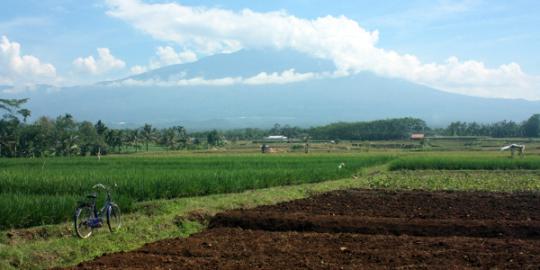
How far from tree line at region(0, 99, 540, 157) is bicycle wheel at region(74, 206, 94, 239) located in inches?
1419

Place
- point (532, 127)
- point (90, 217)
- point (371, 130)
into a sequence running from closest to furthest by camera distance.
A: point (90, 217), point (532, 127), point (371, 130)

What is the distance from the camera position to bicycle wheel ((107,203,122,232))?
34.8 ft

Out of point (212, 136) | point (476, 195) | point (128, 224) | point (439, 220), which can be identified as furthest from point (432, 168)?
point (212, 136)

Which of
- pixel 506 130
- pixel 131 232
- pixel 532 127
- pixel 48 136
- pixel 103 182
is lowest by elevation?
pixel 131 232

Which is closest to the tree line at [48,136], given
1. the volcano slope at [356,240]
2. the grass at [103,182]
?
the grass at [103,182]

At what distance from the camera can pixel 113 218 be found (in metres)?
10.9

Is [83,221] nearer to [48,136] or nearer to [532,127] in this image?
[48,136]

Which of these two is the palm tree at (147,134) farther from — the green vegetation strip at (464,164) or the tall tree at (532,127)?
the tall tree at (532,127)

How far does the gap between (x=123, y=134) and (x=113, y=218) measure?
6044 centimetres

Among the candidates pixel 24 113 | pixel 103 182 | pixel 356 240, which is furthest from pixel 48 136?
pixel 356 240

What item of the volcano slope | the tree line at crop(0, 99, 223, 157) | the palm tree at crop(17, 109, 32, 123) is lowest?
the volcano slope

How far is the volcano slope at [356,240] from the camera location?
827cm

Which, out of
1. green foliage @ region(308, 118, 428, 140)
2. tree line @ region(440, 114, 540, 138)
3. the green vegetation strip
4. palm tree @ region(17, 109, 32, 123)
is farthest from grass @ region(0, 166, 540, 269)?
tree line @ region(440, 114, 540, 138)

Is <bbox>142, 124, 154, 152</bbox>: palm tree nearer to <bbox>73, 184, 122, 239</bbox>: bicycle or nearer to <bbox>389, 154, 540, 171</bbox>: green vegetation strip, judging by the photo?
<bbox>389, 154, 540, 171</bbox>: green vegetation strip
